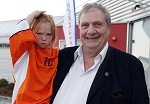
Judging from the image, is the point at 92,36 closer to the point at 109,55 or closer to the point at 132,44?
the point at 109,55

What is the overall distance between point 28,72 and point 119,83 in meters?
0.93

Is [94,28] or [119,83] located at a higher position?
[94,28]

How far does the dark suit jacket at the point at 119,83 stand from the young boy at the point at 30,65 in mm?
627

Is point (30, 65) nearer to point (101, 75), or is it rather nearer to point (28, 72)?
point (28, 72)

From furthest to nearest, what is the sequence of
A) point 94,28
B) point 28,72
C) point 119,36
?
1. point 119,36
2. point 28,72
3. point 94,28

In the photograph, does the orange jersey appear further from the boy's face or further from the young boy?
the boy's face

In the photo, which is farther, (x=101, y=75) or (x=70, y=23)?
(x=70, y=23)

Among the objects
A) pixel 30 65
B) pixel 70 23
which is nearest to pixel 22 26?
pixel 30 65

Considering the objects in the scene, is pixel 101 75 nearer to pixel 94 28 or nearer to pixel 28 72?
pixel 94 28

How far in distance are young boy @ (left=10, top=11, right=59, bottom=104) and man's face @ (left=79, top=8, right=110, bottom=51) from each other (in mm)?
595

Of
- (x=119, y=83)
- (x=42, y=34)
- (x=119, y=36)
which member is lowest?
(x=119, y=36)

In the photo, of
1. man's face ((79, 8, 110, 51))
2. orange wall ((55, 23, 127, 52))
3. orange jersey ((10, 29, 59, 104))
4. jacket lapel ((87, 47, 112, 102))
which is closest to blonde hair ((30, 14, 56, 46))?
orange jersey ((10, 29, 59, 104))

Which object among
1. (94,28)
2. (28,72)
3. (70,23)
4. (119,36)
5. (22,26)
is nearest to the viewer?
(94,28)

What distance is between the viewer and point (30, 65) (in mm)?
2711
